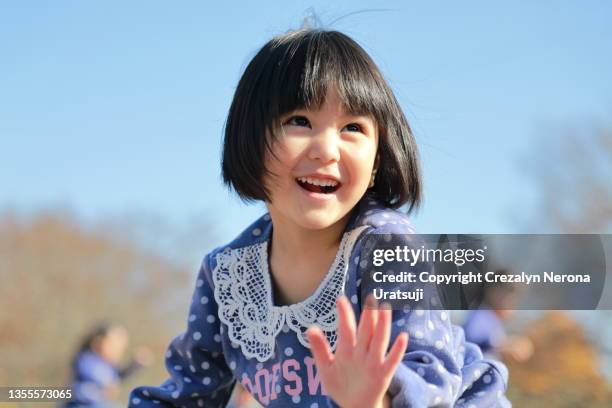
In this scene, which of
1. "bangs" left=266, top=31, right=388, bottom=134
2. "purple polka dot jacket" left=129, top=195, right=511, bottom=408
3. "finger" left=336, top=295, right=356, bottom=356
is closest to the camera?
"finger" left=336, top=295, right=356, bottom=356

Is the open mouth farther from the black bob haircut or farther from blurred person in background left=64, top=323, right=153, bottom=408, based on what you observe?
blurred person in background left=64, top=323, right=153, bottom=408

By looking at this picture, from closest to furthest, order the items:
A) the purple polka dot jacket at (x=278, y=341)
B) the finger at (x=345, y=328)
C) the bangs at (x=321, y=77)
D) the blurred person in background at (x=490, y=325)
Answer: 1. the finger at (x=345, y=328)
2. the purple polka dot jacket at (x=278, y=341)
3. the bangs at (x=321, y=77)
4. the blurred person in background at (x=490, y=325)

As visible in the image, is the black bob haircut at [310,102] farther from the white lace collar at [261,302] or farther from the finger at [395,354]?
the finger at [395,354]

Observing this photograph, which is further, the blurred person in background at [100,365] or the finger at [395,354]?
the blurred person in background at [100,365]

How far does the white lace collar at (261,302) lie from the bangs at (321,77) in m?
0.25

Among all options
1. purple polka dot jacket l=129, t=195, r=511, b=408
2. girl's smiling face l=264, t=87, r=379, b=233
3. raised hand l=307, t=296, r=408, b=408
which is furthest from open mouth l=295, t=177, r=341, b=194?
raised hand l=307, t=296, r=408, b=408

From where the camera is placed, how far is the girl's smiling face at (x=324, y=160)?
1416 millimetres

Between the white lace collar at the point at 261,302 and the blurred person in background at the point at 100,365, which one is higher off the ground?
the white lace collar at the point at 261,302

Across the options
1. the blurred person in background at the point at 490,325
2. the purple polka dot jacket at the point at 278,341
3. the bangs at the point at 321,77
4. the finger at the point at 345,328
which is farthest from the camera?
the blurred person in background at the point at 490,325

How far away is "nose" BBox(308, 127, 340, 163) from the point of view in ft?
4.57

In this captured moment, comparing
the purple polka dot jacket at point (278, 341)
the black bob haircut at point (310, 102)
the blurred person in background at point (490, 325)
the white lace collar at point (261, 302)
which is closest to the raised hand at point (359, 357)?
the purple polka dot jacket at point (278, 341)

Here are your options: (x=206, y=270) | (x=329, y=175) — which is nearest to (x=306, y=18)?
(x=329, y=175)

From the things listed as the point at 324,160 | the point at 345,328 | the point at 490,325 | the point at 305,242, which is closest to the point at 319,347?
the point at 345,328

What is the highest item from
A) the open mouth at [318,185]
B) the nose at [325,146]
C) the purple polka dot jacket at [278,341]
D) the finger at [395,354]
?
the nose at [325,146]
